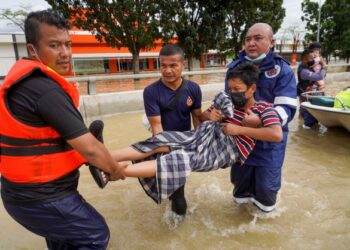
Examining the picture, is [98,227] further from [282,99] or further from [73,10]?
[73,10]

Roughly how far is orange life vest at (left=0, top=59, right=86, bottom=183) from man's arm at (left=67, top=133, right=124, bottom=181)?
144 mm

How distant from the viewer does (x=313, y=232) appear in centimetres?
279

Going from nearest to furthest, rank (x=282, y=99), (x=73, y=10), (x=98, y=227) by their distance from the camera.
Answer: (x=98, y=227) < (x=282, y=99) < (x=73, y=10)

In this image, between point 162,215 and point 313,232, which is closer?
point 313,232

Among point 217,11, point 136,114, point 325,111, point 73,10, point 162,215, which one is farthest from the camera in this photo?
point 217,11

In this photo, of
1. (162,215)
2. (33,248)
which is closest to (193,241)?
(162,215)

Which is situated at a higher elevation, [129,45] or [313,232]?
[129,45]

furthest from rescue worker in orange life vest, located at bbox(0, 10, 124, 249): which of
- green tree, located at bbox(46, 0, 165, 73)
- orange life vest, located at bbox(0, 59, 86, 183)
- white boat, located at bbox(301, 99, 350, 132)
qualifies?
green tree, located at bbox(46, 0, 165, 73)

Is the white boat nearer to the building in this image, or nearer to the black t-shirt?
the black t-shirt

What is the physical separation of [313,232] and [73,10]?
1249 centimetres

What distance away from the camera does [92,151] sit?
5.05ft

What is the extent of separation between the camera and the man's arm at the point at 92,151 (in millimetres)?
1499

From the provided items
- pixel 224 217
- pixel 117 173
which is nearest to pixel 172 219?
pixel 224 217

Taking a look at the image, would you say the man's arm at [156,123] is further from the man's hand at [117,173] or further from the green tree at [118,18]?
the green tree at [118,18]
